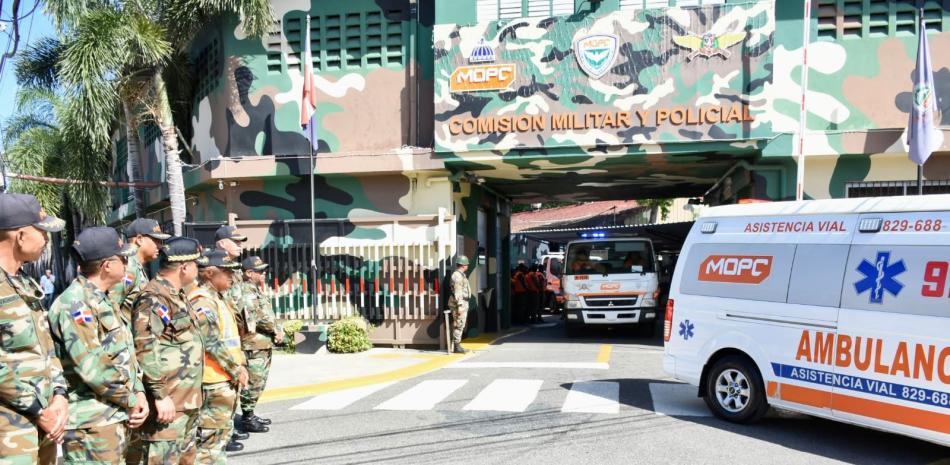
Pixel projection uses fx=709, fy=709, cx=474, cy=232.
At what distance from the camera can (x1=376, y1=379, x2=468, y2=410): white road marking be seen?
26.0 ft

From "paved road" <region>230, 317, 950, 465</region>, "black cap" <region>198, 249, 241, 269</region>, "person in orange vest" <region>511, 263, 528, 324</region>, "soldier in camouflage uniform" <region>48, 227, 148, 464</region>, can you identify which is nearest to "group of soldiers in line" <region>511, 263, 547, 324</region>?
"person in orange vest" <region>511, 263, 528, 324</region>

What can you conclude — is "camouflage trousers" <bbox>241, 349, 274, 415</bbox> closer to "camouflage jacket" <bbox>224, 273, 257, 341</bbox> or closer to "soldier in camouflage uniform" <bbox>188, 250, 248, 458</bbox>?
"camouflage jacket" <bbox>224, 273, 257, 341</bbox>

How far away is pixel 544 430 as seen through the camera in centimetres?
669

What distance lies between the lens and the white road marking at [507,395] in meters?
7.76

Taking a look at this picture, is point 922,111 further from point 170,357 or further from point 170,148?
point 170,148

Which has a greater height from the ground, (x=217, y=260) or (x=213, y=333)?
(x=217, y=260)

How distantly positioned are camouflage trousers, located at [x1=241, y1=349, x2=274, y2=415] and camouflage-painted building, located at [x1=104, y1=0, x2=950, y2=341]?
6559mm

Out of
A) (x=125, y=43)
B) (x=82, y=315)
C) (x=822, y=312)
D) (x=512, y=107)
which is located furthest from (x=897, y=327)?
(x=125, y=43)

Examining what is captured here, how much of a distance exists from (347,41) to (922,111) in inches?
398

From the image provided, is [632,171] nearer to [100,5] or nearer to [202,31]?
[202,31]

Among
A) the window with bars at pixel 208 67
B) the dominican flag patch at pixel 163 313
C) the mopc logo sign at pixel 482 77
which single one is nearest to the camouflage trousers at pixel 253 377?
the dominican flag patch at pixel 163 313

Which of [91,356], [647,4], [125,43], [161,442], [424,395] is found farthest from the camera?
[647,4]

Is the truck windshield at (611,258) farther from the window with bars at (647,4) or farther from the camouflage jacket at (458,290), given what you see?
the window with bars at (647,4)

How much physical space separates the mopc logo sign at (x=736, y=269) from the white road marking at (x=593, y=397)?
1724mm
